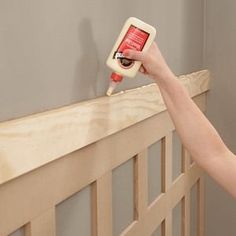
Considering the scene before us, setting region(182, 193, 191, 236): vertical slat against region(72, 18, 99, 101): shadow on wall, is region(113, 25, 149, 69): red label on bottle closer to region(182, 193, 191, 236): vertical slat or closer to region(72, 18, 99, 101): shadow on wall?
region(72, 18, 99, 101): shadow on wall

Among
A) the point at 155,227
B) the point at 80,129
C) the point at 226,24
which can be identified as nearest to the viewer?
the point at 80,129

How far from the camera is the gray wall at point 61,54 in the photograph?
0.67 metres

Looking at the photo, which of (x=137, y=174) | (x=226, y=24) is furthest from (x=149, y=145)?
(x=226, y=24)

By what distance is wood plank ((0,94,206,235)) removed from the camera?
681mm

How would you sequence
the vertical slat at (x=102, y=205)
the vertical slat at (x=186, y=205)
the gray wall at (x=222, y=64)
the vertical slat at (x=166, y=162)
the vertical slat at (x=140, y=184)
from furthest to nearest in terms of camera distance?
1. the gray wall at (x=222, y=64)
2. the vertical slat at (x=186, y=205)
3. the vertical slat at (x=166, y=162)
4. the vertical slat at (x=140, y=184)
5. the vertical slat at (x=102, y=205)

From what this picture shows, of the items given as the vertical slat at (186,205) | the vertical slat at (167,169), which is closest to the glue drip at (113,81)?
the vertical slat at (167,169)

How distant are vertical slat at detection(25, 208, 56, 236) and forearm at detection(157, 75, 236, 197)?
1.05 feet

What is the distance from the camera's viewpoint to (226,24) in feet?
5.85

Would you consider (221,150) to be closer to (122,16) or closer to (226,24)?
(122,16)

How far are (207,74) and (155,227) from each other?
2.24 ft

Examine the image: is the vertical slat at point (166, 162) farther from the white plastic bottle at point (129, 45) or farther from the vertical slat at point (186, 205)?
the white plastic bottle at point (129, 45)

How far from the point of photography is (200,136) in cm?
96

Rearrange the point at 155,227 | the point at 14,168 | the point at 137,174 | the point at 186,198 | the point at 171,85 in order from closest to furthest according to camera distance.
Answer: the point at 14,168 < the point at 171,85 < the point at 137,174 < the point at 155,227 < the point at 186,198

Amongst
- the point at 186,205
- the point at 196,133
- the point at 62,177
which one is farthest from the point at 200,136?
the point at 186,205
